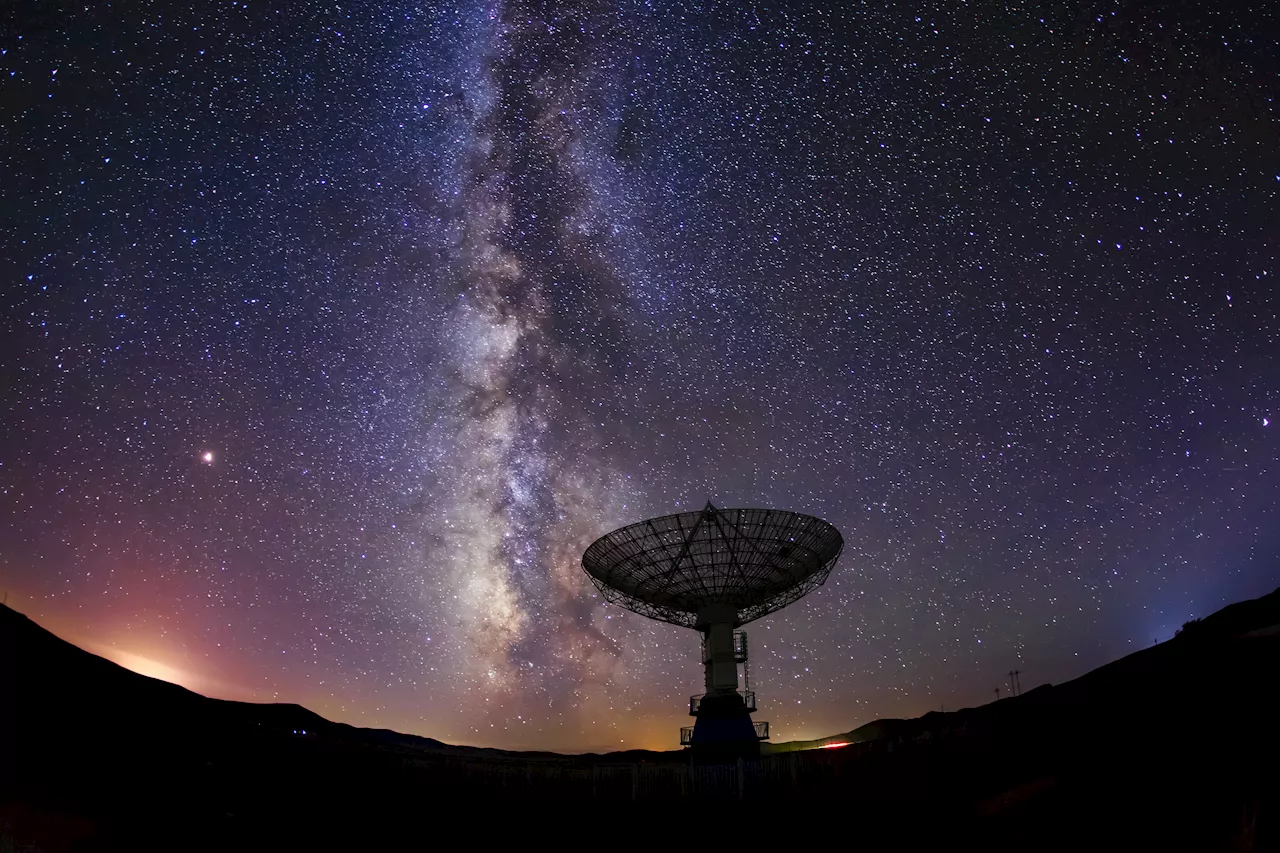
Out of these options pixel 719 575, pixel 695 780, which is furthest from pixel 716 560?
pixel 695 780

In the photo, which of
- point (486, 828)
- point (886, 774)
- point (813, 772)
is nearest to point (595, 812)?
point (486, 828)

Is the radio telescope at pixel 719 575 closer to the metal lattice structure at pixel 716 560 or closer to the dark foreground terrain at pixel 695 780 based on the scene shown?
the metal lattice structure at pixel 716 560

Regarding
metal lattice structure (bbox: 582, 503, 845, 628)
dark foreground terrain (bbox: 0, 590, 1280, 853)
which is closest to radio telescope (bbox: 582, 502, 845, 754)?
metal lattice structure (bbox: 582, 503, 845, 628)

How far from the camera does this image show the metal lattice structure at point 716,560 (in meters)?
27.6

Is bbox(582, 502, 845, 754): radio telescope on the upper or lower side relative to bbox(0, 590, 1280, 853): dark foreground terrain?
upper

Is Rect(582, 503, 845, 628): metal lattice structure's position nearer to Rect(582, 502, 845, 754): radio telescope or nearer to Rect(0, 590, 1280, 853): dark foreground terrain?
Rect(582, 502, 845, 754): radio telescope

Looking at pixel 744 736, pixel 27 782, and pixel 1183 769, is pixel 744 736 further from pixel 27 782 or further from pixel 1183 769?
pixel 27 782

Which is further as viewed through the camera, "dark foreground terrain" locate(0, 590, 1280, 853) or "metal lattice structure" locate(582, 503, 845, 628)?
"metal lattice structure" locate(582, 503, 845, 628)

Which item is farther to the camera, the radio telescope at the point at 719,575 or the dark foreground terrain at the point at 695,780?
the radio telescope at the point at 719,575

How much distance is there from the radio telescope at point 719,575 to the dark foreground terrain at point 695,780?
924 cm

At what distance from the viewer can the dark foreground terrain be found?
11.4 meters

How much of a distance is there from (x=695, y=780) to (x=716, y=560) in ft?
36.0

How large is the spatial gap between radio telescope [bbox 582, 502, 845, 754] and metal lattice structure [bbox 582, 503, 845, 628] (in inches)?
1.5

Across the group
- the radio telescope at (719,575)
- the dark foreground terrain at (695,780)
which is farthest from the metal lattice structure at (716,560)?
the dark foreground terrain at (695,780)
